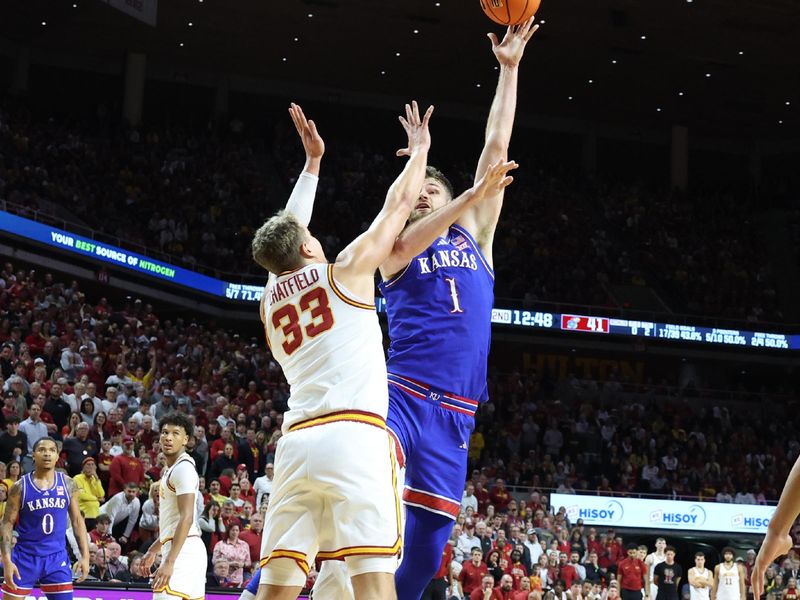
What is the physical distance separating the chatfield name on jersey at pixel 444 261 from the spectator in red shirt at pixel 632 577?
1450 cm

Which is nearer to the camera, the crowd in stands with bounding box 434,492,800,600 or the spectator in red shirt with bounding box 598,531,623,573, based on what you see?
the crowd in stands with bounding box 434,492,800,600

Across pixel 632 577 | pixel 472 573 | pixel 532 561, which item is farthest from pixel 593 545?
pixel 472 573

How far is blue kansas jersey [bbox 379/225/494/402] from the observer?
5.52 metres

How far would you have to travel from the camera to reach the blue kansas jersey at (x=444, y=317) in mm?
5520

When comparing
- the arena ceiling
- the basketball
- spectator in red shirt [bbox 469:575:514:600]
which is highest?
the arena ceiling

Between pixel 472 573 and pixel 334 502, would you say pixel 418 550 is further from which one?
pixel 472 573

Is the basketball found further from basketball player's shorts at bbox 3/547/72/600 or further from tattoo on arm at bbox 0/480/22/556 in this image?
basketball player's shorts at bbox 3/547/72/600

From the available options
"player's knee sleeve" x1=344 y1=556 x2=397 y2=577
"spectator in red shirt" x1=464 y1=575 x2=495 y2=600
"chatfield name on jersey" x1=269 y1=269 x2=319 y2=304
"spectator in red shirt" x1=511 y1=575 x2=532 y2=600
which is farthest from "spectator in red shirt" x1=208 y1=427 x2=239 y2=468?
"player's knee sleeve" x1=344 y1=556 x2=397 y2=577

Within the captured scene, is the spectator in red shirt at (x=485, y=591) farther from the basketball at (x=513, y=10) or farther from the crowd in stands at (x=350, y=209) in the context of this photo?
the crowd in stands at (x=350, y=209)

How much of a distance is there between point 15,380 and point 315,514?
12.1m

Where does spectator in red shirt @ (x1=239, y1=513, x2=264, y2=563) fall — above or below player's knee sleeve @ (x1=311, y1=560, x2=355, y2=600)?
above

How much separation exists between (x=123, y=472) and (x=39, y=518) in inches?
188

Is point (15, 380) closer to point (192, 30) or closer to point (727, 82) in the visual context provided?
point (192, 30)

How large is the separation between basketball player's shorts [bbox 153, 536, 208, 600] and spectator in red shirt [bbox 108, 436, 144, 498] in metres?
6.21
